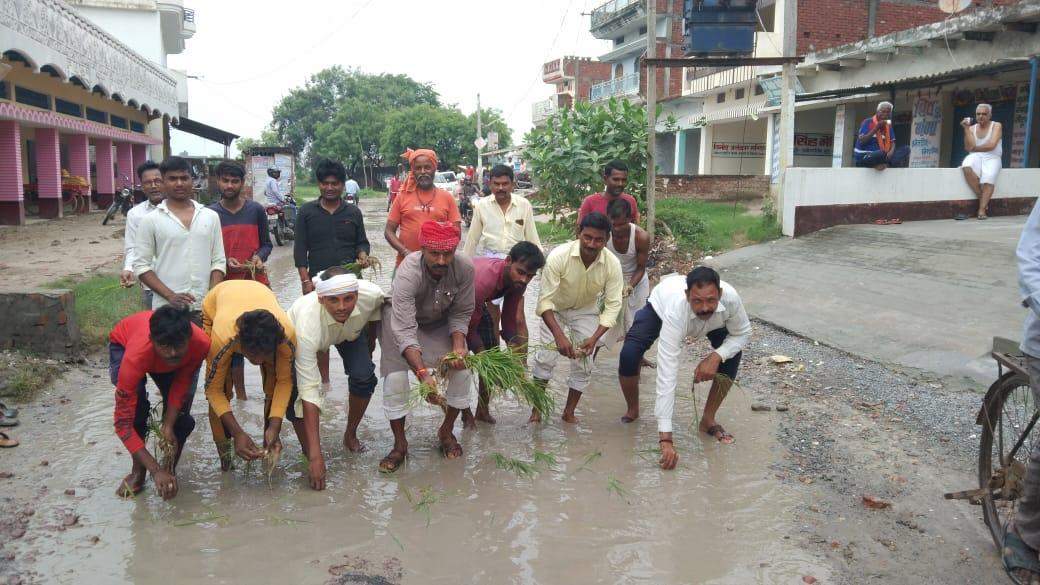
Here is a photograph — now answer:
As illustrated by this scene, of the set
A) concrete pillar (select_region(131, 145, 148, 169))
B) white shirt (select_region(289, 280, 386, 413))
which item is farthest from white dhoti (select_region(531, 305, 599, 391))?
concrete pillar (select_region(131, 145, 148, 169))

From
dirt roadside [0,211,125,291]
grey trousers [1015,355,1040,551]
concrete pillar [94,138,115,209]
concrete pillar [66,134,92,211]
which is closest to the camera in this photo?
grey trousers [1015,355,1040,551]

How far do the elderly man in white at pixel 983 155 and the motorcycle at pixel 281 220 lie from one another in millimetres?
11751

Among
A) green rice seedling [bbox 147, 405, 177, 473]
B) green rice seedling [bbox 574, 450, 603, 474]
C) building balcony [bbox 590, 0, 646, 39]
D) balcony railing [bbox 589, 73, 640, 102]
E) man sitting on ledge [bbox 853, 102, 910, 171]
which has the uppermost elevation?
building balcony [bbox 590, 0, 646, 39]

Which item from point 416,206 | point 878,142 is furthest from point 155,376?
point 878,142

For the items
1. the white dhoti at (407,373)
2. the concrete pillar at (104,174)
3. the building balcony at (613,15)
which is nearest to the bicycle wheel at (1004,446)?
the white dhoti at (407,373)

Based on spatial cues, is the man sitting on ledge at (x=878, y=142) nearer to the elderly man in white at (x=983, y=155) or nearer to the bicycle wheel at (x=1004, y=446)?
the elderly man in white at (x=983, y=155)

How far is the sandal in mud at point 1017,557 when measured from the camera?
3172 millimetres

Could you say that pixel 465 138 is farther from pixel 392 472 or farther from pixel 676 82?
pixel 392 472

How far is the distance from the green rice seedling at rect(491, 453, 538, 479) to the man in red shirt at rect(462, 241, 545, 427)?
17.8 inches

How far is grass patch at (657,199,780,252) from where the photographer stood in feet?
37.7

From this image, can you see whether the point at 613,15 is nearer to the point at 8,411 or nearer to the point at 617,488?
the point at 8,411

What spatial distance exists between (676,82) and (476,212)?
29185 mm

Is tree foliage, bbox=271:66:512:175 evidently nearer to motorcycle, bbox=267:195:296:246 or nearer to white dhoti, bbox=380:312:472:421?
motorcycle, bbox=267:195:296:246

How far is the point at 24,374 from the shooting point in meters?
5.80
